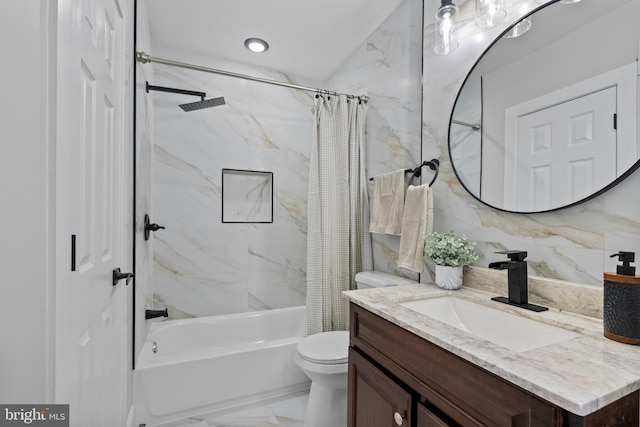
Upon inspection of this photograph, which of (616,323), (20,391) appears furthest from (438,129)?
(20,391)

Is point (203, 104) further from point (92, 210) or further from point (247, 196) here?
point (92, 210)

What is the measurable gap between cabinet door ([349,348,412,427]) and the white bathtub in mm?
910

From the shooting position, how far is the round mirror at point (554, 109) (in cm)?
91

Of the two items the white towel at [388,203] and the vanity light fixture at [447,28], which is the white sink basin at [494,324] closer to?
the white towel at [388,203]

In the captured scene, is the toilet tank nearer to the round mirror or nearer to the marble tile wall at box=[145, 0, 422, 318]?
the marble tile wall at box=[145, 0, 422, 318]

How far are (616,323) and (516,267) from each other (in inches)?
12.9

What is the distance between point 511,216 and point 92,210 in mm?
1521

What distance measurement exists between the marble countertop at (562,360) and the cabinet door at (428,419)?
0.20 m

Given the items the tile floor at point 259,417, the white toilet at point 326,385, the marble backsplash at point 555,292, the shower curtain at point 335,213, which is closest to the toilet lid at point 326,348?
the white toilet at point 326,385

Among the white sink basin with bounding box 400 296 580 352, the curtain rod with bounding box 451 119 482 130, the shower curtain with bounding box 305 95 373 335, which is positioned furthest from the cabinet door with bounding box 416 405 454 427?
the shower curtain with bounding box 305 95 373 335

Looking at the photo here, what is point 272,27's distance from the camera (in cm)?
215

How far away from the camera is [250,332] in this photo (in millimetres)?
2531

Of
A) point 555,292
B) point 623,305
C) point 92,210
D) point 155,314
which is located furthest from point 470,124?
point 155,314

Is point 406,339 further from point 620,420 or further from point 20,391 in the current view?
point 20,391
